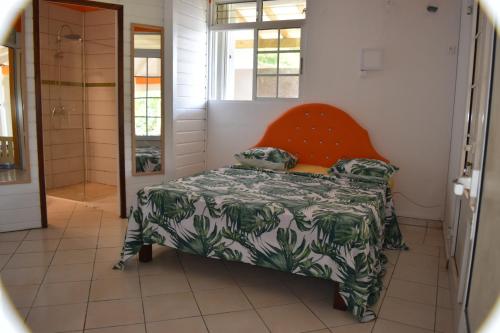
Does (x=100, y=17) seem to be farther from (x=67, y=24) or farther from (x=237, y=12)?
(x=237, y=12)

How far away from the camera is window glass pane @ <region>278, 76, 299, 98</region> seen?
15.0ft

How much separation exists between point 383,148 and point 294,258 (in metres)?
2.16

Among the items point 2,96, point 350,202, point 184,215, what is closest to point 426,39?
point 350,202

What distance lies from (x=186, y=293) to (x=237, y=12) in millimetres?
3493

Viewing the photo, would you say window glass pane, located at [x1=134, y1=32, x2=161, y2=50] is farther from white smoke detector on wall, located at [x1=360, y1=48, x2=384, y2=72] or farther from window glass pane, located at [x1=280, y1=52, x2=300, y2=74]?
white smoke detector on wall, located at [x1=360, y1=48, x2=384, y2=72]

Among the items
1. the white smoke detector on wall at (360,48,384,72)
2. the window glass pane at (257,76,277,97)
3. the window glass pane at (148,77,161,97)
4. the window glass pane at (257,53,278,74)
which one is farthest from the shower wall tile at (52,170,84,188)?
the white smoke detector on wall at (360,48,384,72)

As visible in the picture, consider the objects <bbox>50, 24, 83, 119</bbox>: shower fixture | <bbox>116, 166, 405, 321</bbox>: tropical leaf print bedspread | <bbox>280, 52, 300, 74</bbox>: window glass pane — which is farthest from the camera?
<bbox>50, 24, 83, 119</bbox>: shower fixture

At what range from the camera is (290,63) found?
15.0ft

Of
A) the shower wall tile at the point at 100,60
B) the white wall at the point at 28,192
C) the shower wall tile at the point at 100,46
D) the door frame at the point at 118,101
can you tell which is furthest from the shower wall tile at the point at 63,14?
the white wall at the point at 28,192

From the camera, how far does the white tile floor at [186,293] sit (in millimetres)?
2203

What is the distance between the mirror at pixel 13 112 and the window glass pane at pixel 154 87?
1.16 meters

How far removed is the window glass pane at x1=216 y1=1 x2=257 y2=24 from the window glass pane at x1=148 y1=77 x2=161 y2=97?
1221 millimetres

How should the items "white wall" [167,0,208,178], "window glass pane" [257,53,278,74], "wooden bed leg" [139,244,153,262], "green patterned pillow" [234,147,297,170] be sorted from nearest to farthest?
1. "wooden bed leg" [139,244,153,262]
2. "green patterned pillow" [234,147,297,170]
3. "white wall" [167,0,208,178]
4. "window glass pane" [257,53,278,74]

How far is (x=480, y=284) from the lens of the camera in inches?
48.9
